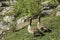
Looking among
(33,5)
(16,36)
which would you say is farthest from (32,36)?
(33,5)

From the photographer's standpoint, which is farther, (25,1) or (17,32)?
(25,1)

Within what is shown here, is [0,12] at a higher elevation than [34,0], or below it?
below

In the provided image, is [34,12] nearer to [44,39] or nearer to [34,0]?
[34,0]

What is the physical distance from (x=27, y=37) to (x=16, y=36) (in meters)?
1.73

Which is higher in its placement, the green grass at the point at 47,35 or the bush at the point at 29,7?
the bush at the point at 29,7

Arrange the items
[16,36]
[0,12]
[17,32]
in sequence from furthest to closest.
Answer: [0,12] < [17,32] < [16,36]

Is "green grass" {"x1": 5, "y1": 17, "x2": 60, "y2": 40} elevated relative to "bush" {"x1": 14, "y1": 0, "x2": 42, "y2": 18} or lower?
lower

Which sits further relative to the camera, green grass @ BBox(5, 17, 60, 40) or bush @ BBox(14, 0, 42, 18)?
bush @ BBox(14, 0, 42, 18)

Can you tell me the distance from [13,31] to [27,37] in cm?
386

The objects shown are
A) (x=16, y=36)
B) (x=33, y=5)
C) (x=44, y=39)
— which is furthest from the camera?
(x=33, y=5)

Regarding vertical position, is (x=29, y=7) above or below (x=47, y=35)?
above

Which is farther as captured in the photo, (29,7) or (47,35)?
(29,7)

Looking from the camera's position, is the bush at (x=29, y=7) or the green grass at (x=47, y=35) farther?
the bush at (x=29, y=7)

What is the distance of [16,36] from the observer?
2053 centimetres
